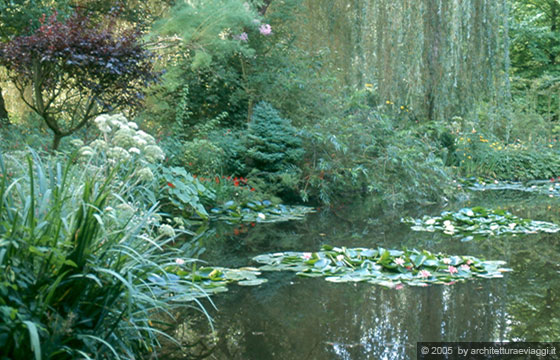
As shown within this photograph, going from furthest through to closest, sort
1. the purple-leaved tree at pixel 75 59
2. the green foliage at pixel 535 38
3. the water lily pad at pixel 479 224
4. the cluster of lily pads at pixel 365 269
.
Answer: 1. the green foliage at pixel 535 38
2. the water lily pad at pixel 479 224
3. the purple-leaved tree at pixel 75 59
4. the cluster of lily pads at pixel 365 269

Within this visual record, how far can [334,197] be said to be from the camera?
8.45m

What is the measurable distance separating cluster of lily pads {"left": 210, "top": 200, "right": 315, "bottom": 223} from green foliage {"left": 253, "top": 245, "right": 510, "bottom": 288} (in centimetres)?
214

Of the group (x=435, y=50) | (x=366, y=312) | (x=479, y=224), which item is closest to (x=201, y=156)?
(x=479, y=224)

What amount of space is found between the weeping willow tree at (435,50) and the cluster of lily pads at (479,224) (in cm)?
282

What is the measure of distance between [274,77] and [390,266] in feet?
18.0

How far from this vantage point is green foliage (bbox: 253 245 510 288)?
3.78m

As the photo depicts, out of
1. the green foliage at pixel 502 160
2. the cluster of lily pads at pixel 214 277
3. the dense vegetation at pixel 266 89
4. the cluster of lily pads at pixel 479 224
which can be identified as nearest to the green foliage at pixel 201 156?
the dense vegetation at pixel 266 89

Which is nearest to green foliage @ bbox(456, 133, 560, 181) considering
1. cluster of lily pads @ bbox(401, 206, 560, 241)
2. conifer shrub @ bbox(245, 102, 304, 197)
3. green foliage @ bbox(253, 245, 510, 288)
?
conifer shrub @ bbox(245, 102, 304, 197)

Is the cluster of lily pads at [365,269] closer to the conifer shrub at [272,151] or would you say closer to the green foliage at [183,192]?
the green foliage at [183,192]

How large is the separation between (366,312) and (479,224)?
325 cm

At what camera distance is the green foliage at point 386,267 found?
3.78 m

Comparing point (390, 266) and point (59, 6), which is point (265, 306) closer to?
point (390, 266)

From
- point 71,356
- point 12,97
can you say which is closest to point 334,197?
point 71,356

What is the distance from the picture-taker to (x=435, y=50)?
8.56 meters
